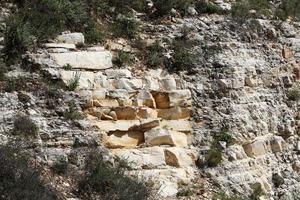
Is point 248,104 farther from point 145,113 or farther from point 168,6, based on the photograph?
point 168,6

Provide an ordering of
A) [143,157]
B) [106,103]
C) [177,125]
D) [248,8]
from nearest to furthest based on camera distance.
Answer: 1. [143,157]
2. [106,103]
3. [177,125]
4. [248,8]

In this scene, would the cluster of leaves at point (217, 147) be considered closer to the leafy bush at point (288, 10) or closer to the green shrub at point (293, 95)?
the green shrub at point (293, 95)

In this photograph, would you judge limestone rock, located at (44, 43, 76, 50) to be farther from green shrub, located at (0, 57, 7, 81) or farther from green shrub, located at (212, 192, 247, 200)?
green shrub, located at (212, 192, 247, 200)

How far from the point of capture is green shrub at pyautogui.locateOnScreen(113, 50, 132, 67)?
10859 mm

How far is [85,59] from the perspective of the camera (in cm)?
1046

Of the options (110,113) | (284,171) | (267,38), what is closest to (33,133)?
(110,113)

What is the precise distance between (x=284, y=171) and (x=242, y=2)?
14.7ft

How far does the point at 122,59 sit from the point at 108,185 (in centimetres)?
325

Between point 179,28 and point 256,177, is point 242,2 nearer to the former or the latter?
point 179,28

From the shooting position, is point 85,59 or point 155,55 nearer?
point 85,59

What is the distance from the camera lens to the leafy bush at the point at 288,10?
45.4ft

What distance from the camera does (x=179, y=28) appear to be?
12.1m

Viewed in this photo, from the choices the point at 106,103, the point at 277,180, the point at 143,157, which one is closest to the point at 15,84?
the point at 106,103

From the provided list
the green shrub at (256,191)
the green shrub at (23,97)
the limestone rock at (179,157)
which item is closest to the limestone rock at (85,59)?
the green shrub at (23,97)
